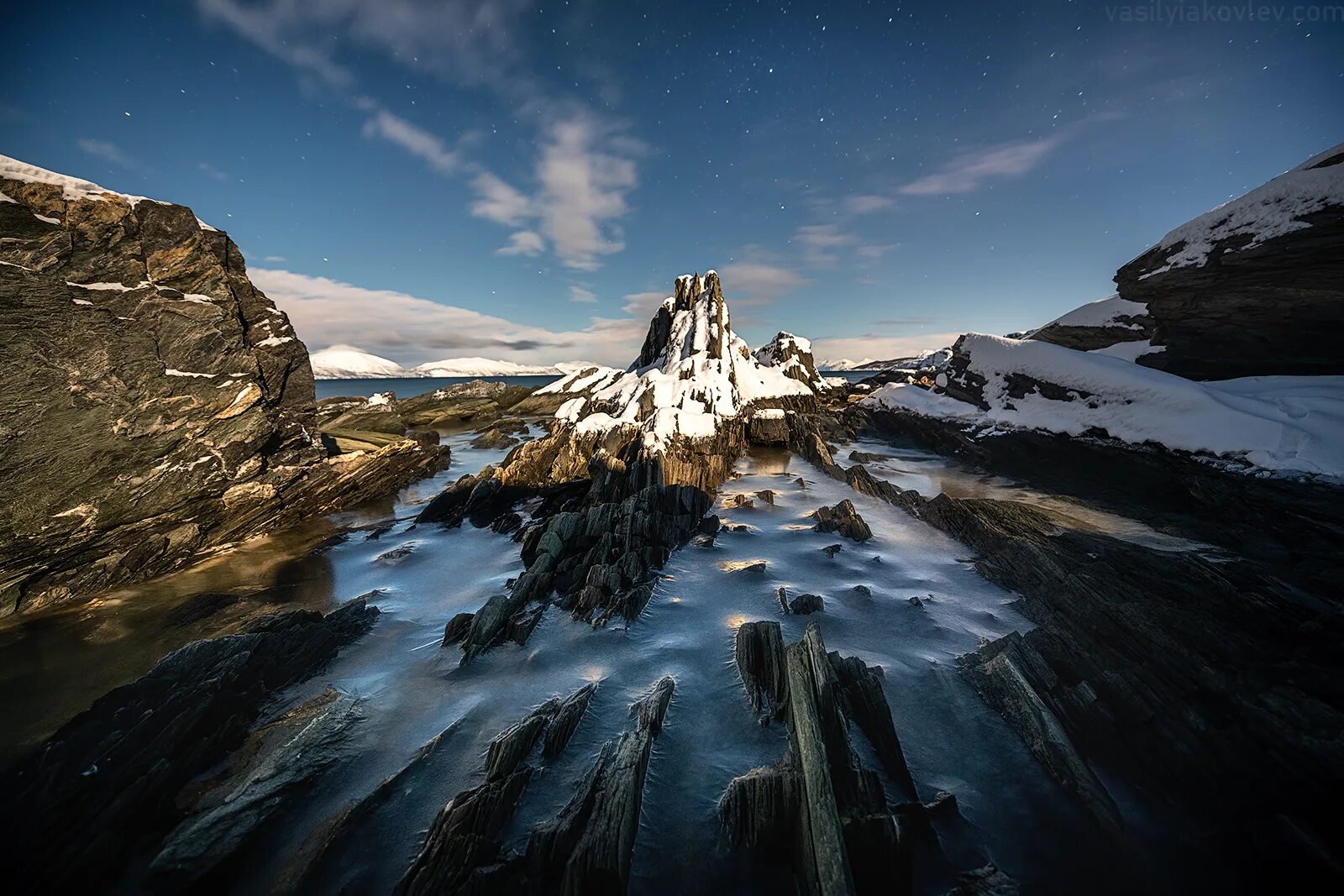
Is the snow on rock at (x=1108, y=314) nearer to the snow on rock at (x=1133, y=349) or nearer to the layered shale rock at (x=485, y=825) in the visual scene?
the snow on rock at (x=1133, y=349)

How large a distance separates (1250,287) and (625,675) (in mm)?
32242

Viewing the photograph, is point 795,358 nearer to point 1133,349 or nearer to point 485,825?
point 1133,349

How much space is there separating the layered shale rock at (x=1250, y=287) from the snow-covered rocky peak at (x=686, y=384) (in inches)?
949

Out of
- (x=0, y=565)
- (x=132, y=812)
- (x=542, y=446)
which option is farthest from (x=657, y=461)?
(x=0, y=565)

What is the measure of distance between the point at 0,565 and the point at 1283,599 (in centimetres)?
2923

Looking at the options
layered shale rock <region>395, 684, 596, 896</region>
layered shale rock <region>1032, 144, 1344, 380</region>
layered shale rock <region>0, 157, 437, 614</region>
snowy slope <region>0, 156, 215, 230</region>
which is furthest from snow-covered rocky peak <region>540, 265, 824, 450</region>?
layered shale rock <region>1032, 144, 1344, 380</region>

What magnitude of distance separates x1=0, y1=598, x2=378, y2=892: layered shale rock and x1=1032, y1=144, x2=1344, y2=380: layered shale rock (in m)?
36.1

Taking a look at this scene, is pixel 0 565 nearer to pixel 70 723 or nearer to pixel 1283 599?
pixel 70 723

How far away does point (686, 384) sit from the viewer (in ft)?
105

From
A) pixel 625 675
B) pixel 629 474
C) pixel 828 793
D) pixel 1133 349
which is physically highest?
pixel 1133 349

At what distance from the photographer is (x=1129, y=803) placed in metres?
5.46

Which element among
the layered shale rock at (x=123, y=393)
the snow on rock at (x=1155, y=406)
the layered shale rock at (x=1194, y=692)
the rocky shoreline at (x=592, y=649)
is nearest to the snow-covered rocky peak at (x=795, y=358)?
the snow on rock at (x=1155, y=406)

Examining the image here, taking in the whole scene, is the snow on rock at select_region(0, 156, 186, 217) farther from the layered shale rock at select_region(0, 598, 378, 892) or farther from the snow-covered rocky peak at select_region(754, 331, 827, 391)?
the snow-covered rocky peak at select_region(754, 331, 827, 391)

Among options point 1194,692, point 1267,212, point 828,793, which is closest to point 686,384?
point 1194,692
